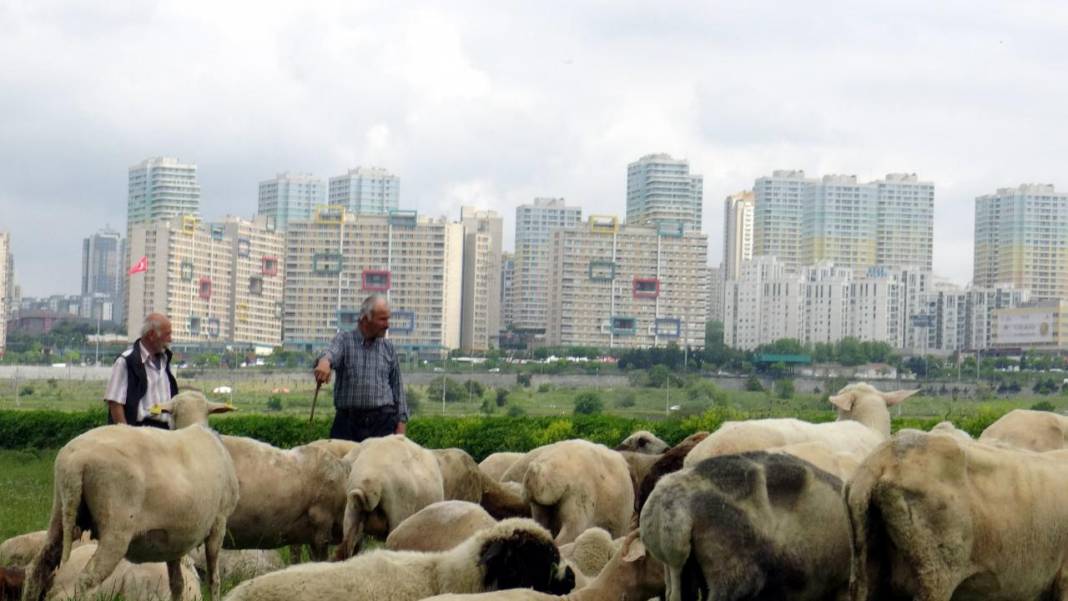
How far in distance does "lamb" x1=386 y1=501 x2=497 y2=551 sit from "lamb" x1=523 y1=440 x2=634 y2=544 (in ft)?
5.29

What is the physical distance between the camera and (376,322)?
13266mm

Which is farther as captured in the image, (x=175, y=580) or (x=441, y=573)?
(x=175, y=580)

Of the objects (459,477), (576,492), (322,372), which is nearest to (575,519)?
(576,492)

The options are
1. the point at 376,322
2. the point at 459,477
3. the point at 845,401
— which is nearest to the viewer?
the point at 459,477

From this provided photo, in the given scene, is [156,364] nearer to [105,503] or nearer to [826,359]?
[105,503]

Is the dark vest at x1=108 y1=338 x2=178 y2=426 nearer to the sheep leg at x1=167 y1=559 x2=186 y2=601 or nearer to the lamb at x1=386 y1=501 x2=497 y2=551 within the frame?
the sheep leg at x1=167 y1=559 x2=186 y2=601

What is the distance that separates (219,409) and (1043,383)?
107 meters

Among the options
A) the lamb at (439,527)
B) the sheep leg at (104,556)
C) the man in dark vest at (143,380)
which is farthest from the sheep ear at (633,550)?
the man in dark vest at (143,380)

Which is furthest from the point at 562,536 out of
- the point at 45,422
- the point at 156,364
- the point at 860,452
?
the point at 45,422

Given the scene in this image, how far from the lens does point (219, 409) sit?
448 inches

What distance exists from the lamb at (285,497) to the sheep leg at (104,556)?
2234mm

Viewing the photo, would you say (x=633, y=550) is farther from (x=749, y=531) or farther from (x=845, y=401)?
(x=845, y=401)

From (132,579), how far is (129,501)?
54.3 inches

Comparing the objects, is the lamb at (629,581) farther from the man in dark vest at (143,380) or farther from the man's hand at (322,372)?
the man's hand at (322,372)
